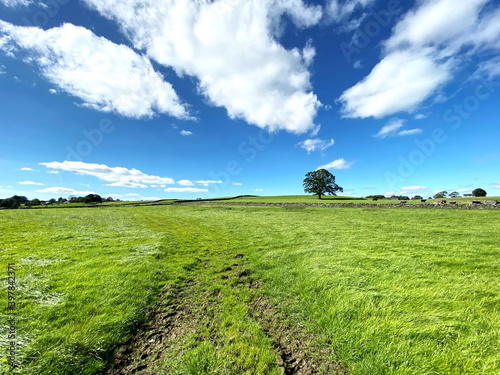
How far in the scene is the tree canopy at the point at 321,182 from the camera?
7675 centimetres

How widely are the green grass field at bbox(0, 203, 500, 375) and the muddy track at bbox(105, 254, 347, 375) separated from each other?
3 cm

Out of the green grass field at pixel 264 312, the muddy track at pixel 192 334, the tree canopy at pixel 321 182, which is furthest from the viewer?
the tree canopy at pixel 321 182

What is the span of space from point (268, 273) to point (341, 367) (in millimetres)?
4962

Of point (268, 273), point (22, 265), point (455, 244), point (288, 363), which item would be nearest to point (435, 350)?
point (288, 363)

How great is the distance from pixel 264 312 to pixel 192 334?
2.37 m

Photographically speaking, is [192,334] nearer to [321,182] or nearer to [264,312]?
[264,312]

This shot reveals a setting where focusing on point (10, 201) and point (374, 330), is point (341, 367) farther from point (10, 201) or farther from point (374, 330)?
point (10, 201)

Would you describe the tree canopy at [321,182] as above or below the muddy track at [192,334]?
above

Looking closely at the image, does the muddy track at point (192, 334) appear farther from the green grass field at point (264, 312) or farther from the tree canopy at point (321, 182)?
the tree canopy at point (321, 182)

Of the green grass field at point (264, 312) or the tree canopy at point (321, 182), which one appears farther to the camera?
the tree canopy at point (321, 182)

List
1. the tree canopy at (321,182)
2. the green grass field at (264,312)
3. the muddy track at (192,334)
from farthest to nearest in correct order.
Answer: the tree canopy at (321,182)
the muddy track at (192,334)
the green grass field at (264,312)

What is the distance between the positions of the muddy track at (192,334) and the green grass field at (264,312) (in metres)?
0.03

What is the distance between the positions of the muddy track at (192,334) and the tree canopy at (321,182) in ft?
244

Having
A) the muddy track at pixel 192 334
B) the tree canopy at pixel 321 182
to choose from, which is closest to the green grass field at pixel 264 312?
the muddy track at pixel 192 334
